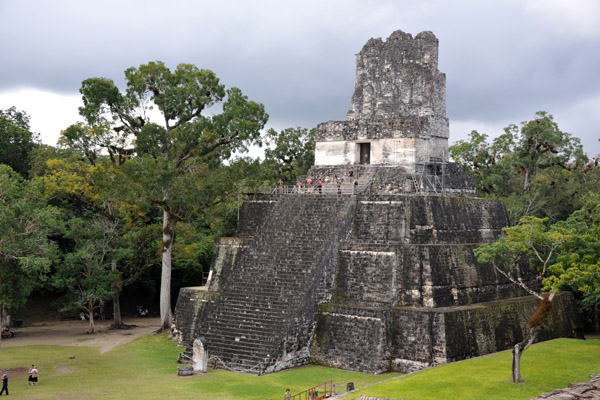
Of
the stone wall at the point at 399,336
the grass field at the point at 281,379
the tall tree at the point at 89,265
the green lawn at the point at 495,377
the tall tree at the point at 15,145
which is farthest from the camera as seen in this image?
the tall tree at the point at 15,145

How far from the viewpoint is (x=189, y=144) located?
2294 cm

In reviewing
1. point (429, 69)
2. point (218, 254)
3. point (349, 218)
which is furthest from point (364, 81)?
point (218, 254)

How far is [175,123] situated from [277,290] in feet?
29.9

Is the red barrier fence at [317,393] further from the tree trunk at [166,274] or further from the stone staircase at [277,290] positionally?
the tree trunk at [166,274]

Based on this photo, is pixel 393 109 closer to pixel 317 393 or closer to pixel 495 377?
pixel 495 377

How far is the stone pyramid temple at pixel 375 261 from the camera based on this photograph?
1638cm

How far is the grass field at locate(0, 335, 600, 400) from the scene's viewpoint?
1319cm

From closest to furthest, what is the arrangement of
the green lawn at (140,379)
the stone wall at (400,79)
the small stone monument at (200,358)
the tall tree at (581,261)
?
the tall tree at (581,261), the green lawn at (140,379), the small stone monument at (200,358), the stone wall at (400,79)

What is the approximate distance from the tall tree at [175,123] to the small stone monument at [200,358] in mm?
7093

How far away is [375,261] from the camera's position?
17500mm

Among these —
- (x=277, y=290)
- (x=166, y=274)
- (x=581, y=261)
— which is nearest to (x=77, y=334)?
(x=166, y=274)

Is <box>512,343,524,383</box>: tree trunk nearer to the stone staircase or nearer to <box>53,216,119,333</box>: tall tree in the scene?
the stone staircase

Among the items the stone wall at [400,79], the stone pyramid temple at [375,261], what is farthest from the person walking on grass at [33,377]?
the stone wall at [400,79]

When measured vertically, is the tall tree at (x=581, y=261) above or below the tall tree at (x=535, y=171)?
below
